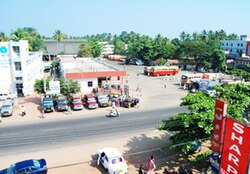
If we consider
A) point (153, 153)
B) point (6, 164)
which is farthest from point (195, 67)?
point (6, 164)

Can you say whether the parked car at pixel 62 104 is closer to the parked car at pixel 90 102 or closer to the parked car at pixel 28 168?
the parked car at pixel 90 102

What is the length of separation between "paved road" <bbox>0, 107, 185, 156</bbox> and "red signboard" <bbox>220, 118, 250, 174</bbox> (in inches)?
590

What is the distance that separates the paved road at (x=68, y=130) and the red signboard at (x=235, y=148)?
15.0 meters

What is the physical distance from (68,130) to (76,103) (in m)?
7.90

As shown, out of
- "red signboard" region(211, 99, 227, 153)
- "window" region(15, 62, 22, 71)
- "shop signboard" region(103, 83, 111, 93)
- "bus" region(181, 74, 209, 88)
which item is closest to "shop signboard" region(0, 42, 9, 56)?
"window" region(15, 62, 22, 71)

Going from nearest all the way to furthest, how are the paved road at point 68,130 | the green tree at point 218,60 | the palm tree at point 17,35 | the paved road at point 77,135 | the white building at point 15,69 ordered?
1. the paved road at point 77,135
2. the paved road at point 68,130
3. the white building at point 15,69
4. the palm tree at point 17,35
5. the green tree at point 218,60

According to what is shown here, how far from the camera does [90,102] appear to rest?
33.6 meters

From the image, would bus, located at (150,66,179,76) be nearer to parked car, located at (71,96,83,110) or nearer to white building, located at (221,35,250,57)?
parked car, located at (71,96,83,110)

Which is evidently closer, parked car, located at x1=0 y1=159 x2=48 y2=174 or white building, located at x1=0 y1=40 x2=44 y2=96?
parked car, located at x1=0 y1=159 x2=48 y2=174

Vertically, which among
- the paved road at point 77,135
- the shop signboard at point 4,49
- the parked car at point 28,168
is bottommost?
the paved road at point 77,135

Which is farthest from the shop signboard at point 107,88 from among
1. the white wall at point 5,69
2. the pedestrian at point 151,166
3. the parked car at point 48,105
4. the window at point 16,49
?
the pedestrian at point 151,166

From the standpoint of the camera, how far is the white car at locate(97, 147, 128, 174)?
1678 centimetres

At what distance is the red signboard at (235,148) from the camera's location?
9148 mm

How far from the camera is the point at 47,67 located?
69.2 metres
